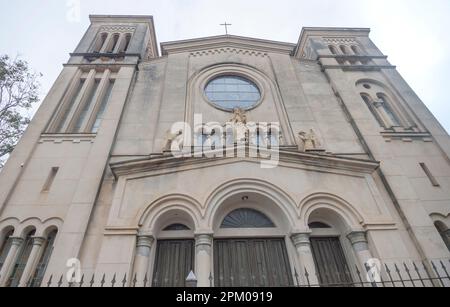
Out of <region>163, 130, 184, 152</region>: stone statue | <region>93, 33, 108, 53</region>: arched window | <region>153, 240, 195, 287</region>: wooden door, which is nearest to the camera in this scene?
<region>153, 240, 195, 287</region>: wooden door

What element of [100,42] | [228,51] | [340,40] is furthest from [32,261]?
[340,40]

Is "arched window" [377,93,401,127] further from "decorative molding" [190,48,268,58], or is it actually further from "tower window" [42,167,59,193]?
"tower window" [42,167,59,193]

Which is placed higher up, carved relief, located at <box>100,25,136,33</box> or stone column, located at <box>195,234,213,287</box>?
carved relief, located at <box>100,25,136,33</box>

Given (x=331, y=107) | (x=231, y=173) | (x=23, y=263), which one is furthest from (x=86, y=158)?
(x=331, y=107)

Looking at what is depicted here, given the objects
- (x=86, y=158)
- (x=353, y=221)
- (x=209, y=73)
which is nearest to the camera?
(x=353, y=221)

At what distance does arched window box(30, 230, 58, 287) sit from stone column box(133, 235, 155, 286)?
2.45 meters

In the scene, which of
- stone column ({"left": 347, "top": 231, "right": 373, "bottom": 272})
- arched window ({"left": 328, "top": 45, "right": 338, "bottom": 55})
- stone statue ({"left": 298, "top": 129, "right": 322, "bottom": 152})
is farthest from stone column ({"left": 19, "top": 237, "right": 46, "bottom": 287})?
arched window ({"left": 328, "top": 45, "right": 338, "bottom": 55})

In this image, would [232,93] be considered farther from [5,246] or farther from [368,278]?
[5,246]

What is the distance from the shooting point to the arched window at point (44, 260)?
671cm

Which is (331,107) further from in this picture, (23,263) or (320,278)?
(23,263)

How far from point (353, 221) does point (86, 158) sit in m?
9.40

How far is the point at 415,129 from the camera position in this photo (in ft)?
36.4

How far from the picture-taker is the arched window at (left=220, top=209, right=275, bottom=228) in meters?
8.18
